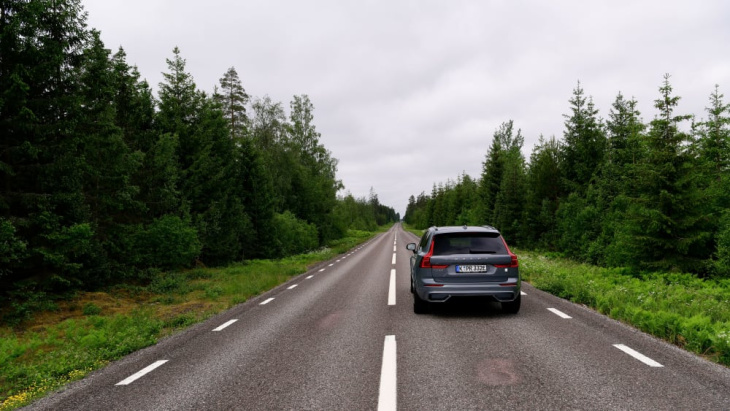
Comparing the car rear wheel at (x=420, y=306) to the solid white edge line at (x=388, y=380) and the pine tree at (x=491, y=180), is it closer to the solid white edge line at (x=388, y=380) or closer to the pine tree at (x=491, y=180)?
the solid white edge line at (x=388, y=380)

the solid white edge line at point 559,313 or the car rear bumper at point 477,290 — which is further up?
the car rear bumper at point 477,290

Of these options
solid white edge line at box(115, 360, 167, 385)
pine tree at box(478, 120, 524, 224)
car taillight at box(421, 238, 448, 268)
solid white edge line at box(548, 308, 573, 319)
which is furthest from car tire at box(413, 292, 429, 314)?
→ pine tree at box(478, 120, 524, 224)

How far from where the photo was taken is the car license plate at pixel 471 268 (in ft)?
23.2

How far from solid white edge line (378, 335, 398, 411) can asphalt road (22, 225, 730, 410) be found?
14mm

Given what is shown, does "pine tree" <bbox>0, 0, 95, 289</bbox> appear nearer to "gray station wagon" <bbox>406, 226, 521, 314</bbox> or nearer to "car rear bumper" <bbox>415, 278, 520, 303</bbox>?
"gray station wagon" <bbox>406, 226, 521, 314</bbox>

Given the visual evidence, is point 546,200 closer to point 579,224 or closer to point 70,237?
point 579,224

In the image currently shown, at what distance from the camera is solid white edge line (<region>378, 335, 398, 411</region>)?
3.50m

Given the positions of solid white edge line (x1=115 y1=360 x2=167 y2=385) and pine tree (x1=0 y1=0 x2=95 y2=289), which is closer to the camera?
solid white edge line (x1=115 y1=360 x2=167 y2=385)

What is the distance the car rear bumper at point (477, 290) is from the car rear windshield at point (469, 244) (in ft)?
2.01

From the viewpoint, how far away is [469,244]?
24.6ft

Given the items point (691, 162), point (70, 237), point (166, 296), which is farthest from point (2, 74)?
point (691, 162)

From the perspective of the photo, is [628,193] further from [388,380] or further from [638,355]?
[388,380]

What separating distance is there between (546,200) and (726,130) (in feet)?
37.7

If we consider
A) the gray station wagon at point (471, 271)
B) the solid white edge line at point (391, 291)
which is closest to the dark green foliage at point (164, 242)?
the solid white edge line at point (391, 291)
